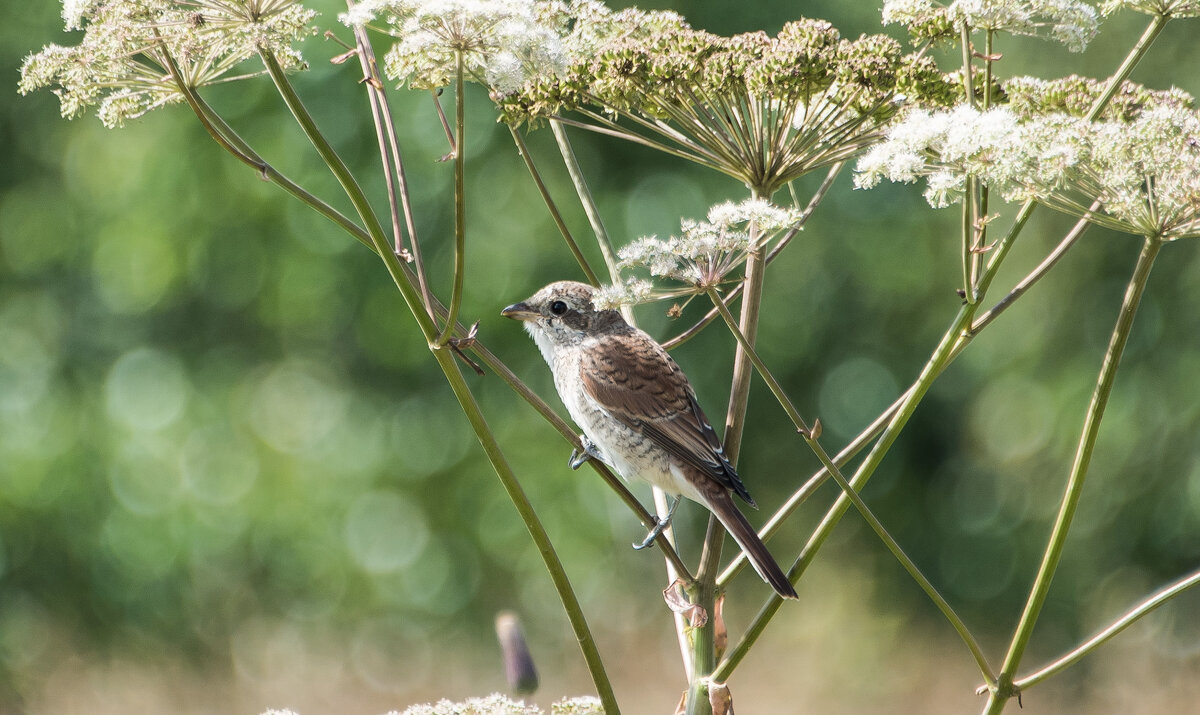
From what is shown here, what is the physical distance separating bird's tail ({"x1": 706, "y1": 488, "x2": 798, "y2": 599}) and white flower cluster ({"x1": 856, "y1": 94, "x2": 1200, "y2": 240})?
0.78 metres

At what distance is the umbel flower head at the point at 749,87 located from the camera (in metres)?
2.16

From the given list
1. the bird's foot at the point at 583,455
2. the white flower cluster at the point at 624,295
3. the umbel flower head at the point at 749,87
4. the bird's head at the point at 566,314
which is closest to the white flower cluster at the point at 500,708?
the bird's foot at the point at 583,455

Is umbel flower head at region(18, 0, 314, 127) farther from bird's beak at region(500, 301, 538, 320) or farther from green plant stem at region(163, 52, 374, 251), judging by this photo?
bird's beak at region(500, 301, 538, 320)

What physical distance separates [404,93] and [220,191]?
1731 mm

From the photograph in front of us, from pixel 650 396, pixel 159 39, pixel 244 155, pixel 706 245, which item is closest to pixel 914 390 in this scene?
pixel 706 245

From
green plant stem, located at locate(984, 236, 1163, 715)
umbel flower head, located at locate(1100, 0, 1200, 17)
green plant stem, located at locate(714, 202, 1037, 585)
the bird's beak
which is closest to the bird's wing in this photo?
the bird's beak

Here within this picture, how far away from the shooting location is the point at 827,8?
25.6 ft

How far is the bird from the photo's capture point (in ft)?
9.30

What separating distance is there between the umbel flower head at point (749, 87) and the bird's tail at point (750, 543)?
28.4 inches

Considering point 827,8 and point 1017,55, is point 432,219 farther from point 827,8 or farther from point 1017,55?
point 1017,55

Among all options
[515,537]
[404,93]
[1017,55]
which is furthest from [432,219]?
[1017,55]

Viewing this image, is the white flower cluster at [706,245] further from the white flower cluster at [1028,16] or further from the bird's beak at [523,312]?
the bird's beak at [523,312]

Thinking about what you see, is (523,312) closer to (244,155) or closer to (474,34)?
(244,155)

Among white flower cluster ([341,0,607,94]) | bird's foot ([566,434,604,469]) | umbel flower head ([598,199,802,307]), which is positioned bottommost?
bird's foot ([566,434,604,469])
